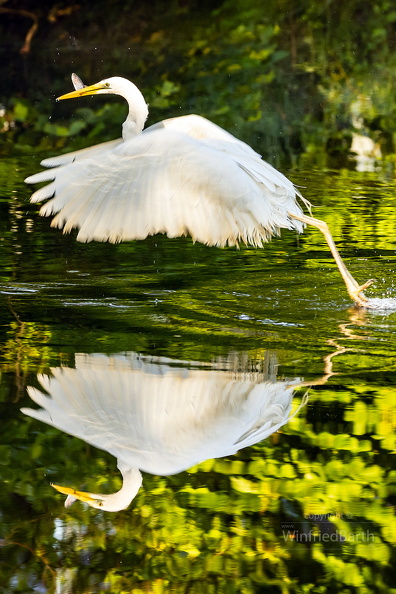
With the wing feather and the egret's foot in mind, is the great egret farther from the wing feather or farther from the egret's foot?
the egret's foot

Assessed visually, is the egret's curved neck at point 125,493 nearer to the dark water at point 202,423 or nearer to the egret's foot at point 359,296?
the dark water at point 202,423

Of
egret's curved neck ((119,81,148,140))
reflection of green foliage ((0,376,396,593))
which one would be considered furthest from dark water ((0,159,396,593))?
egret's curved neck ((119,81,148,140))

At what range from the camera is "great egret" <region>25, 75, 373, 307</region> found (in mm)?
5566

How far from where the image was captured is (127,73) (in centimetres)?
1775

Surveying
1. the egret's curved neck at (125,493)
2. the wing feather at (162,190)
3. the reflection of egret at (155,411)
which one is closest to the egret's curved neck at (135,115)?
the wing feather at (162,190)

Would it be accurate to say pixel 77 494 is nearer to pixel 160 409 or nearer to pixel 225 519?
pixel 225 519

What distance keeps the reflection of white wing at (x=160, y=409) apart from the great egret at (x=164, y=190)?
26.2 inches

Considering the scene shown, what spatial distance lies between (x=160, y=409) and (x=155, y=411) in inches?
1.4

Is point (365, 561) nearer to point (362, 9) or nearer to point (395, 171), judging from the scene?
point (395, 171)

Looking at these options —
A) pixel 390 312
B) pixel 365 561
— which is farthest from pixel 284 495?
pixel 390 312

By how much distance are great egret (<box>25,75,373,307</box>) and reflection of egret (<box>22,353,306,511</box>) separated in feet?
2.20

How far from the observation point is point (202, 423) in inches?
204

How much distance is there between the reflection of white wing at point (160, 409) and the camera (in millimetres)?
4941

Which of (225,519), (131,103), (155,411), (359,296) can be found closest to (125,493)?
(225,519)
